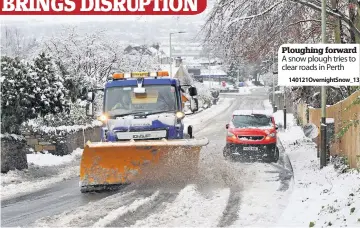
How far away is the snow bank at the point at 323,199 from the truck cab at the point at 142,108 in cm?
338

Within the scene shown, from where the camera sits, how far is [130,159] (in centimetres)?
1146

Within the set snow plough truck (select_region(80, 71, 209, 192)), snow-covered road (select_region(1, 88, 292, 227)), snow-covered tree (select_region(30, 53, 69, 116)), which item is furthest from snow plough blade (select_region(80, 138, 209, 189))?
snow-covered tree (select_region(30, 53, 69, 116))

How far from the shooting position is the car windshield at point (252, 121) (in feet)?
57.9

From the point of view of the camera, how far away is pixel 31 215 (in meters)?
9.07

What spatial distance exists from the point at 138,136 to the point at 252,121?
6694 mm

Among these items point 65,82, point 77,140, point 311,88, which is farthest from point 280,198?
point 311,88

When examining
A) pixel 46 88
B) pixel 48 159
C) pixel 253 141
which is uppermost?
pixel 46 88

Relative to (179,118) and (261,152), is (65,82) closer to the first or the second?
(179,118)

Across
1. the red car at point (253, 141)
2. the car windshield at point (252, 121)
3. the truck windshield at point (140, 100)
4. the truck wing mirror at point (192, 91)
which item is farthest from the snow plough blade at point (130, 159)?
the car windshield at point (252, 121)

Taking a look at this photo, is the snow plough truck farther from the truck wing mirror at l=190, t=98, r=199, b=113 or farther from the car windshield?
the car windshield

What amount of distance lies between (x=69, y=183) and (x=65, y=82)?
14.6ft

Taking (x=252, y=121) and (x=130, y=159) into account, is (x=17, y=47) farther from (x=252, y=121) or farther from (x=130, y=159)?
(x=130, y=159)

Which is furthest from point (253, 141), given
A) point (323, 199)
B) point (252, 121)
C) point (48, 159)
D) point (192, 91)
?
point (323, 199)

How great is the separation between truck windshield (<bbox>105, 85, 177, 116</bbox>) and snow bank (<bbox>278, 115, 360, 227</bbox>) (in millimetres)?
3731
